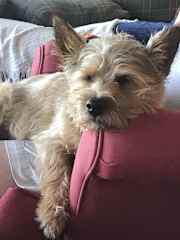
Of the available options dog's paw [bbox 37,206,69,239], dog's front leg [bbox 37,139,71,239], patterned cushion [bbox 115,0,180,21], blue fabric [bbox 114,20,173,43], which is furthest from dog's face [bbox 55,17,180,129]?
patterned cushion [bbox 115,0,180,21]

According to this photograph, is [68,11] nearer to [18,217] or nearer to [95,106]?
[95,106]

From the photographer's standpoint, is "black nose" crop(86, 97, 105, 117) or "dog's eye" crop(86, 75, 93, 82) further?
"dog's eye" crop(86, 75, 93, 82)

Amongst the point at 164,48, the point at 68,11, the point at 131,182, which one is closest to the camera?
the point at 131,182

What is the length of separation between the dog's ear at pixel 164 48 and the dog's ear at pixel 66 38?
22cm

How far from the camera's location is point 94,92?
127 cm

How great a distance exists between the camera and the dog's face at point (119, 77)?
1.24 metres

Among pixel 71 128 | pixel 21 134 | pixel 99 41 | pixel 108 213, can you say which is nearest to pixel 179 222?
pixel 108 213

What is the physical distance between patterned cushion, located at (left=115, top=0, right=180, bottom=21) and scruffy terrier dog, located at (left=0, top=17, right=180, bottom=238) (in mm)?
1842

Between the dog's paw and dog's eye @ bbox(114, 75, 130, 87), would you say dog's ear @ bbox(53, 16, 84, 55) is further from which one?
the dog's paw

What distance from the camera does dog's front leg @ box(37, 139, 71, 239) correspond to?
1.20m

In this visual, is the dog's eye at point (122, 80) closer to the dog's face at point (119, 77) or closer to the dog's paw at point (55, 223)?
the dog's face at point (119, 77)

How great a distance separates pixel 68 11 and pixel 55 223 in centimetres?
194

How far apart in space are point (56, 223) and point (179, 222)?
0.30 metres

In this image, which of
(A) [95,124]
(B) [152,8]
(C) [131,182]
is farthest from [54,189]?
→ (B) [152,8]
